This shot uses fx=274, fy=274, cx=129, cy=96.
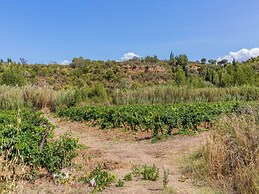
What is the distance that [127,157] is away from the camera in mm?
6633

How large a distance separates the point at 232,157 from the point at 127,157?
2.61 metres

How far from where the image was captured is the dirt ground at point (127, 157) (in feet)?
14.2

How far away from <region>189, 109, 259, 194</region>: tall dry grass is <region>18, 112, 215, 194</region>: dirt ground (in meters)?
0.41

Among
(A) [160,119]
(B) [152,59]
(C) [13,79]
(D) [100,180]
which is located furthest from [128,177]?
(B) [152,59]

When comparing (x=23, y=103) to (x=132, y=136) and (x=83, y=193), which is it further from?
(x=83, y=193)

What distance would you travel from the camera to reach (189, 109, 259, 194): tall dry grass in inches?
172

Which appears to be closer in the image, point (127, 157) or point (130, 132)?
point (127, 157)

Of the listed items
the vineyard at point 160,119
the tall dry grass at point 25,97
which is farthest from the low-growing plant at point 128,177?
the tall dry grass at point 25,97

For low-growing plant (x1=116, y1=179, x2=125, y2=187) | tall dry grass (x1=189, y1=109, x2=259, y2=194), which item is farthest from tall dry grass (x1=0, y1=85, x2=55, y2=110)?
tall dry grass (x1=189, y1=109, x2=259, y2=194)

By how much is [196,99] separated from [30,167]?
15.1 metres

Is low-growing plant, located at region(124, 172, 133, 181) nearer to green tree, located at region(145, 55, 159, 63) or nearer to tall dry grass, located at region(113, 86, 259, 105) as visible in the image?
tall dry grass, located at region(113, 86, 259, 105)

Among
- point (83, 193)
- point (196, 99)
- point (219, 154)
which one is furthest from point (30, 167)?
point (196, 99)

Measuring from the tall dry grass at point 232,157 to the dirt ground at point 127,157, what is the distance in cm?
41

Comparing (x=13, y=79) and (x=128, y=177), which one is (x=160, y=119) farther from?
(x=13, y=79)
